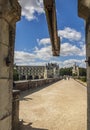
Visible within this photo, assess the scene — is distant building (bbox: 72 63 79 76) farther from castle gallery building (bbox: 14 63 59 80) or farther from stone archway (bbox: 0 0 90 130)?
stone archway (bbox: 0 0 90 130)

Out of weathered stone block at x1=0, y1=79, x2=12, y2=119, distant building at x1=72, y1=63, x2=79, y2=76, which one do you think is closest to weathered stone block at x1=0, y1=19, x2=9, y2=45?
weathered stone block at x1=0, y1=79, x2=12, y2=119

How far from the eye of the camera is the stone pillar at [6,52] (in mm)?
3281

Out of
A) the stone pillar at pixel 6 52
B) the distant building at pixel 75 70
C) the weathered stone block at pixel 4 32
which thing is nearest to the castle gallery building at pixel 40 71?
the distant building at pixel 75 70

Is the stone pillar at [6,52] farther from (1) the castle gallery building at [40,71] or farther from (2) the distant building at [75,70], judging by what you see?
(2) the distant building at [75,70]

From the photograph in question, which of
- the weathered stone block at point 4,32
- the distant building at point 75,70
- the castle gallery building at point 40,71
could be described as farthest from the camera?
the distant building at point 75,70

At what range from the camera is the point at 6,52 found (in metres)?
3.45

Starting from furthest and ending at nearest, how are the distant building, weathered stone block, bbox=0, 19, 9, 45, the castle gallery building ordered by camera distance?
the distant building → the castle gallery building → weathered stone block, bbox=0, 19, 9, 45

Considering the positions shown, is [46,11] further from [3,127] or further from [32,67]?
[32,67]

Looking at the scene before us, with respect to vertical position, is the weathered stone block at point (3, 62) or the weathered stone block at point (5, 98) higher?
the weathered stone block at point (3, 62)

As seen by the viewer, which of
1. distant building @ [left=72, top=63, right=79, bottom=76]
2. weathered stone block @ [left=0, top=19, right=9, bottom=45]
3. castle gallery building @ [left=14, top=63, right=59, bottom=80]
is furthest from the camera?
distant building @ [left=72, top=63, right=79, bottom=76]

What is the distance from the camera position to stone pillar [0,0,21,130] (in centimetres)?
328

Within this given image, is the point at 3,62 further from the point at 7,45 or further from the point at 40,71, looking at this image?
the point at 40,71

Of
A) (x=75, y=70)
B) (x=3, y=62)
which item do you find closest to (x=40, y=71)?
(x=75, y=70)

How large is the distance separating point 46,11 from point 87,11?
0.91 m
